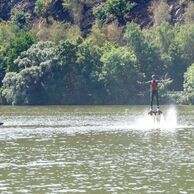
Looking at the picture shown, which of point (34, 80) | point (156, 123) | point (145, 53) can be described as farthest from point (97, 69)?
point (156, 123)

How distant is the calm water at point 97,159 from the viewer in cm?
3909

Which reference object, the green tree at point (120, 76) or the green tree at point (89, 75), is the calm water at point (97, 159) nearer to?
the green tree at point (89, 75)

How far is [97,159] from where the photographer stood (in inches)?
1921

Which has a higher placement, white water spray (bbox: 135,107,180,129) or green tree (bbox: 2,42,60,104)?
green tree (bbox: 2,42,60,104)

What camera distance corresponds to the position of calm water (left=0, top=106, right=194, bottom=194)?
128ft

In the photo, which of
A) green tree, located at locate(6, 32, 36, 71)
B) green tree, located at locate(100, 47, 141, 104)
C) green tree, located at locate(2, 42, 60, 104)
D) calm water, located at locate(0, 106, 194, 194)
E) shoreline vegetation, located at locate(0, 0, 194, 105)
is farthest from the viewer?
green tree, located at locate(6, 32, 36, 71)

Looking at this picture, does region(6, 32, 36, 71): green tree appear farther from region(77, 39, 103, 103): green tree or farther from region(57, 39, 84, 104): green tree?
region(77, 39, 103, 103): green tree

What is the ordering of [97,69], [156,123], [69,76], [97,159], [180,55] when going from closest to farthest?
[97,159]
[156,123]
[69,76]
[97,69]
[180,55]

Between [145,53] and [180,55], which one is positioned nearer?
[145,53]

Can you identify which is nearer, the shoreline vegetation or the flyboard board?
the flyboard board

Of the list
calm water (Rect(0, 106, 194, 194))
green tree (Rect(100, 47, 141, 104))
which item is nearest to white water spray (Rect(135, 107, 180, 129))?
calm water (Rect(0, 106, 194, 194))

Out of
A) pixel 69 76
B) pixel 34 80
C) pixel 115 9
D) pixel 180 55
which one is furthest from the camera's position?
pixel 115 9

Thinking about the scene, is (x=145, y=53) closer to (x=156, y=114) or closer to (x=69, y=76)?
(x=69, y=76)

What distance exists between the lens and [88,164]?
46438 millimetres
